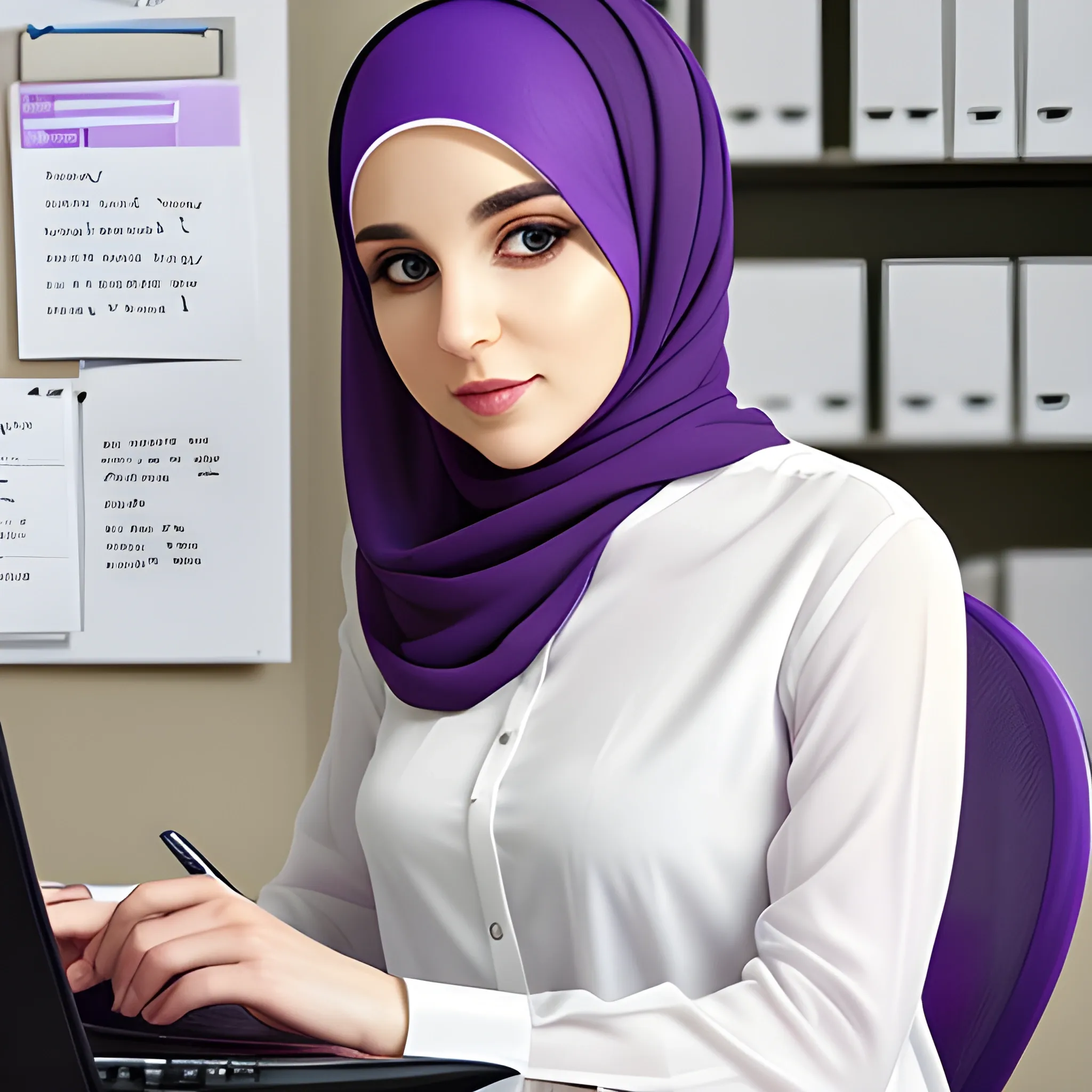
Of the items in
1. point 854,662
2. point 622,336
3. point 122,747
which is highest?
point 622,336

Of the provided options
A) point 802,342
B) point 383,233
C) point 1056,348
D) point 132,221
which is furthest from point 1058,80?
point 132,221

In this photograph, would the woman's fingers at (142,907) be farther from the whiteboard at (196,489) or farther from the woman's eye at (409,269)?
the whiteboard at (196,489)

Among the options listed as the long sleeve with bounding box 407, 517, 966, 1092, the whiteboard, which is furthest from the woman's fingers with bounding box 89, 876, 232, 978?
the whiteboard

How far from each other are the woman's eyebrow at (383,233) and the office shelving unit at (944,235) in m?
0.95

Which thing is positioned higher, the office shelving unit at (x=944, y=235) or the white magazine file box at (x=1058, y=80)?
the white magazine file box at (x=1058, y=80)

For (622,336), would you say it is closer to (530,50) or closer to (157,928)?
(530,50)

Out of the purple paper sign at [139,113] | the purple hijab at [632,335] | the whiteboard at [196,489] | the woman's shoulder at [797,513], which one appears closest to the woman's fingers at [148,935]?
the purple hijab at [632,335]

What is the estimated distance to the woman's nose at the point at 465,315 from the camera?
0.73m

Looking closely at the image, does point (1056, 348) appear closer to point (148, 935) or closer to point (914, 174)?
point (914, 174)

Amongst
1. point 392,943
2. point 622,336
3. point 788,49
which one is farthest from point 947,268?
point 392,943

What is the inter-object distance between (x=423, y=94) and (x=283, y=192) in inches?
39.6

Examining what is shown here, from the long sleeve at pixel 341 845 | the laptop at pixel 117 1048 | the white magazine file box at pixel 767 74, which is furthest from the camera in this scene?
the white magazine file box at pixel 767 74

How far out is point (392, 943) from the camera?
0.86 metres

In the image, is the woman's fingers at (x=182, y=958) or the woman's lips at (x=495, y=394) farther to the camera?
the woman's lips at (x=495, y=394)
